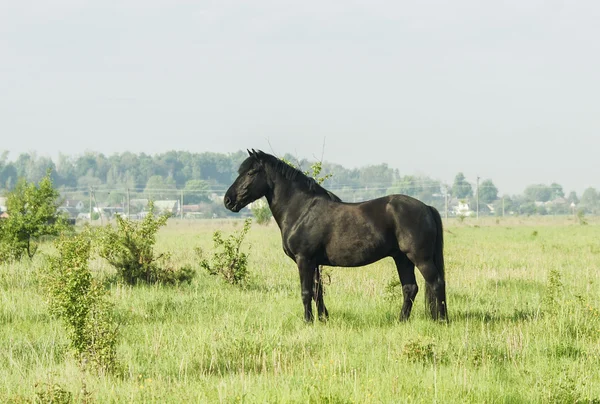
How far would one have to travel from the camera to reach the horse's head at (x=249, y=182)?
9.27 m

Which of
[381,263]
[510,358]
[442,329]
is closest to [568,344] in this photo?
[510,358]

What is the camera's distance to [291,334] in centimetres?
811

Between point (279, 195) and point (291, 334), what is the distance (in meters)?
2.14

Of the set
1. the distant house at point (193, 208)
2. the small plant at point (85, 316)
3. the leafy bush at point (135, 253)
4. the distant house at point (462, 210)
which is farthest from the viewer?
the distant house at point (193, 208)

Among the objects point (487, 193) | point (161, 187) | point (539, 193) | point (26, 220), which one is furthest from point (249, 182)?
point (539, 193)

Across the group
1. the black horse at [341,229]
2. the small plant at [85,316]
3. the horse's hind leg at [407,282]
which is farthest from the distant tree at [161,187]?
the small plant at [85,316]

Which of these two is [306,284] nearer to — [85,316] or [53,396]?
[85,316]

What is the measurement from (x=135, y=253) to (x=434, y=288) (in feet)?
22.5

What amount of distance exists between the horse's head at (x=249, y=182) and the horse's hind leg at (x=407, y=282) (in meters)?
2.25

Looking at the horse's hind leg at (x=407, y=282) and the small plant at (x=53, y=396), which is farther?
the horse's hind leg at (x=407, y=282)

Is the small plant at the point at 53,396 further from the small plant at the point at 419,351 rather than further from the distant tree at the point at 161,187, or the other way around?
the distant tree at the point at 161,187

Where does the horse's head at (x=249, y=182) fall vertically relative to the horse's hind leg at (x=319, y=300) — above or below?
above

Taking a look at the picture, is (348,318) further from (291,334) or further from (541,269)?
(541,269)

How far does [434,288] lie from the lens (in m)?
8.75
